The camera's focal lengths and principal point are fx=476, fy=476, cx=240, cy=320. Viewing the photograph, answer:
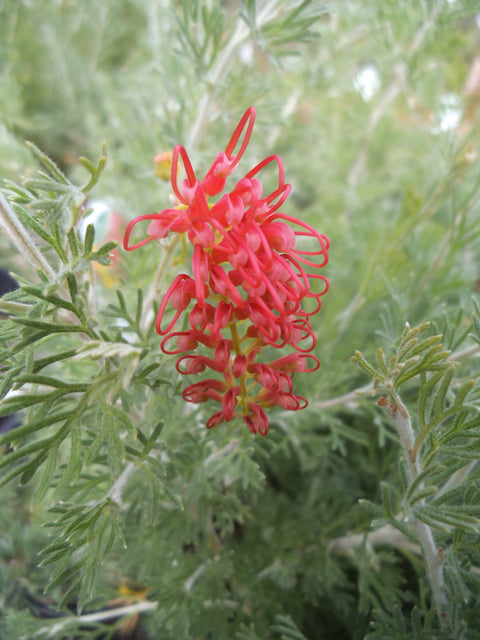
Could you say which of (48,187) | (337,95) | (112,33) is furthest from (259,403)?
(112,33)

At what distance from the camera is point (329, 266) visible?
0.66 metres

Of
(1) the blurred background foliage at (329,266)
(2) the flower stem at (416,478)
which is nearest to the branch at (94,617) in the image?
(1) the blurred background foliage at (329,266)

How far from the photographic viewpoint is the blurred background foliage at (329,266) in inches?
17.2

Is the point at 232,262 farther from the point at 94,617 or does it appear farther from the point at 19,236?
the point at 94,617

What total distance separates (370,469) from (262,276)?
15.3 inches

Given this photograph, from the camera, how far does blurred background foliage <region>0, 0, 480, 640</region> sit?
438 millimetres

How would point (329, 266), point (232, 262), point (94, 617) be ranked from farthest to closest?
point (329, 266), point (94, 617), point (232, 262)

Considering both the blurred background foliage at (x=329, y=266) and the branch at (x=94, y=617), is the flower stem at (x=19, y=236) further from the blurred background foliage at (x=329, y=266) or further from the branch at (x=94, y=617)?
the branch at (x=94, y=617)

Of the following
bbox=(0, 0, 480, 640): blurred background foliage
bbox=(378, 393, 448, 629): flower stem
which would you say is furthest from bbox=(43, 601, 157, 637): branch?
bbox=(378, 393, 448, 629): flower stem

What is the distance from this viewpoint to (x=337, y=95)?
0.93 meters


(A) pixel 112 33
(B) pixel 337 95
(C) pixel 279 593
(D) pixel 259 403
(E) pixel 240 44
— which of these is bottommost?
(C) pixel 279 593

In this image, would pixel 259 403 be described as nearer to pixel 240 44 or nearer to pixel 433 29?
pixel 240 44

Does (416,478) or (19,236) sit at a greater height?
(19,236)

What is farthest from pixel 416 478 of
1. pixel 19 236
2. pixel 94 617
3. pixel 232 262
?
pixel 94 617
